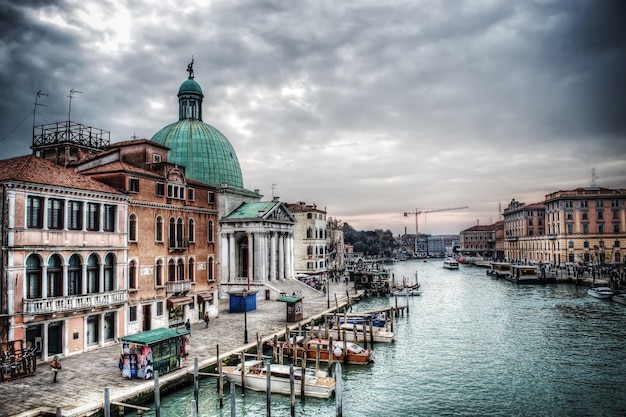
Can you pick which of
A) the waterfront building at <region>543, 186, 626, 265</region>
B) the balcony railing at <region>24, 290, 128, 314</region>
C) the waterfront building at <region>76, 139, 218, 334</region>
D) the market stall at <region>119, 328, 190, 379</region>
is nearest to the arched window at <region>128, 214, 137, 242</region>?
the waterfront building at <region>76, 139, 218, 334</region>

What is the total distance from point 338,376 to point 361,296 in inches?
1838

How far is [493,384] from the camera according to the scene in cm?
2742

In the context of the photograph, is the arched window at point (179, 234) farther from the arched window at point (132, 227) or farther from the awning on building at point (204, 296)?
the arched window at point (132, 227)

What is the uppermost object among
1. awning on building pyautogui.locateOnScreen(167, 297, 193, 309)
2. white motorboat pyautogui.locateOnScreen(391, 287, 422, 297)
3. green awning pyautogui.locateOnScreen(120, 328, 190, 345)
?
awning on building pyautogui.locateOnScreen(167, 297, 193, 309)

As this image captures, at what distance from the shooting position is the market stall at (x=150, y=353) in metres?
24.0

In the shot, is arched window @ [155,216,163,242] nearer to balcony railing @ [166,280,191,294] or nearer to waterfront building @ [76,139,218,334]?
waterfront building @ [76,139,218,334]

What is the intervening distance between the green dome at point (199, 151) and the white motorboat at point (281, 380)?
118 feet

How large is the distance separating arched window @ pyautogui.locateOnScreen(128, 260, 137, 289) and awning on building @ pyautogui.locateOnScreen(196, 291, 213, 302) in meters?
7.59

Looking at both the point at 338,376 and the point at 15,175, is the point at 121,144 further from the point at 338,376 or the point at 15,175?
the point at 338,376

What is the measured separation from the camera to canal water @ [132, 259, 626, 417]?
2378cm

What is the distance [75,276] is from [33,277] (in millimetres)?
2716

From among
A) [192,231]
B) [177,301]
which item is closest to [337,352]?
[177,301]

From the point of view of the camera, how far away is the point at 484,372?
29.7 metres

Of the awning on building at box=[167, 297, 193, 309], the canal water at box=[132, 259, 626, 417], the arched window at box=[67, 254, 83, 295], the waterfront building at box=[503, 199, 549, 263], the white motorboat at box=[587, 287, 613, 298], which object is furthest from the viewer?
the waterfront building at box=[503, 199, 549, 263]
